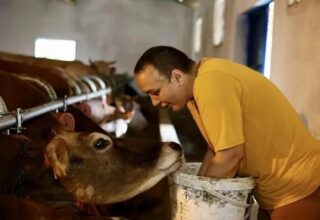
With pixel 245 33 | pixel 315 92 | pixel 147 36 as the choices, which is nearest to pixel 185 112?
pixel 245 33

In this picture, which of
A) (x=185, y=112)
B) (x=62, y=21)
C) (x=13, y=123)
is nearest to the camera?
(x=13, y=123)

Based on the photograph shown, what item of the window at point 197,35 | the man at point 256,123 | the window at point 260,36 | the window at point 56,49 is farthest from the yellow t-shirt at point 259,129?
the window at point 56,49

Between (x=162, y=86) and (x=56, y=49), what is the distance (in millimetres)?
13933

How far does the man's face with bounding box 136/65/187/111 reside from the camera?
2.19m

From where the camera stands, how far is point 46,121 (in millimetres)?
3400

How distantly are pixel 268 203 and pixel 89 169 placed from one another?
0.73 meters

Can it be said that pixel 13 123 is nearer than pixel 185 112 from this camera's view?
Yes

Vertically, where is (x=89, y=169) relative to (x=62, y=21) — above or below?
below

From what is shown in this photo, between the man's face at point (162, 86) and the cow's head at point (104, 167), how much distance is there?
0.64ft

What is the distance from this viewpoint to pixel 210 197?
1.94 metres

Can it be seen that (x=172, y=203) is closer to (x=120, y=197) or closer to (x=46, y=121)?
(x=120, y=197)

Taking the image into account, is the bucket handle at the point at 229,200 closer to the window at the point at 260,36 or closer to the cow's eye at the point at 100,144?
the cow's eye at the point at 100,144

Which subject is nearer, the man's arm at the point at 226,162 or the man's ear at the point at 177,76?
the man's arm at the point at 226,162

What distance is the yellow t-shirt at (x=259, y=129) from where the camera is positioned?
1982 mm
